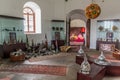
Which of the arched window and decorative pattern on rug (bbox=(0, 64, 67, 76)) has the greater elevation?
the arched window

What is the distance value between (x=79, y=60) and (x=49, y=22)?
570 centimetres

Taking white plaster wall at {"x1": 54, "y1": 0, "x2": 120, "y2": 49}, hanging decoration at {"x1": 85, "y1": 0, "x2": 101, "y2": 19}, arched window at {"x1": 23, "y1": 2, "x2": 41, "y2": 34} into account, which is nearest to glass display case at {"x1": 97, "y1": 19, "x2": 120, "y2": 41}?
white plaster wall at {"x1": 54, "y1": 0, "x2": 120, "y2": 49}

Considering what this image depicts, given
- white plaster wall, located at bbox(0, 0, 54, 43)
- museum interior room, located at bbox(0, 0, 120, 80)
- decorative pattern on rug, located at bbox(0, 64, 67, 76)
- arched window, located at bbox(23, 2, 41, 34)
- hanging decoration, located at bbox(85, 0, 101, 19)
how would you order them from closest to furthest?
1. decorative pattern on rug, located at bbox(0, 64, 67, 76)
2. museum interior room, located at bbox(0, 0, 120, 80)
3. hanging decoration, located at bbox(85, 0, 101, 19)
4. white plaster wall, located at bbox(0, 0, 54, 43)
5. arched window, located at bbox(23, 2, 41, 34)

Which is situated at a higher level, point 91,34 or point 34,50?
point 91,34

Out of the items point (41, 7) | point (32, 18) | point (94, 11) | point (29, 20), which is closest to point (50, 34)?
point (32, 18)

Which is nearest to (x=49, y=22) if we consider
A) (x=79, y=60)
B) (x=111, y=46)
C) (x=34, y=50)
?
(x=34, y=50)

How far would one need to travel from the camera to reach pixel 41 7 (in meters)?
10.4

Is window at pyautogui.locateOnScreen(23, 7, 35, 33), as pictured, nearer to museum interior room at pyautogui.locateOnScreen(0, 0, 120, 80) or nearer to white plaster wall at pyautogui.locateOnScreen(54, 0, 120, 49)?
museum interior room at pyautogui.locateOnScreen(0, 0, 120, 80)

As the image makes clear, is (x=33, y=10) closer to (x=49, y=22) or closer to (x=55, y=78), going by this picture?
(x=49, y=22)

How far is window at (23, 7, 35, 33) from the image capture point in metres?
9.84

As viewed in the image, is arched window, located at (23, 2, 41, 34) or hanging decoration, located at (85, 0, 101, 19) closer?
hanging decoration, located at (85, 0, 101, 19)

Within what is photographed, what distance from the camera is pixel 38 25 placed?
411 inches

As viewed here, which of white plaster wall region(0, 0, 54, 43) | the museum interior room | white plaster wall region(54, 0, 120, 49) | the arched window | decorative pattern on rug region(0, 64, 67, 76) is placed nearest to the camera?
decorative pattern on rug region(0, 64, 67, 76)

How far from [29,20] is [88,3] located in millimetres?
4529
